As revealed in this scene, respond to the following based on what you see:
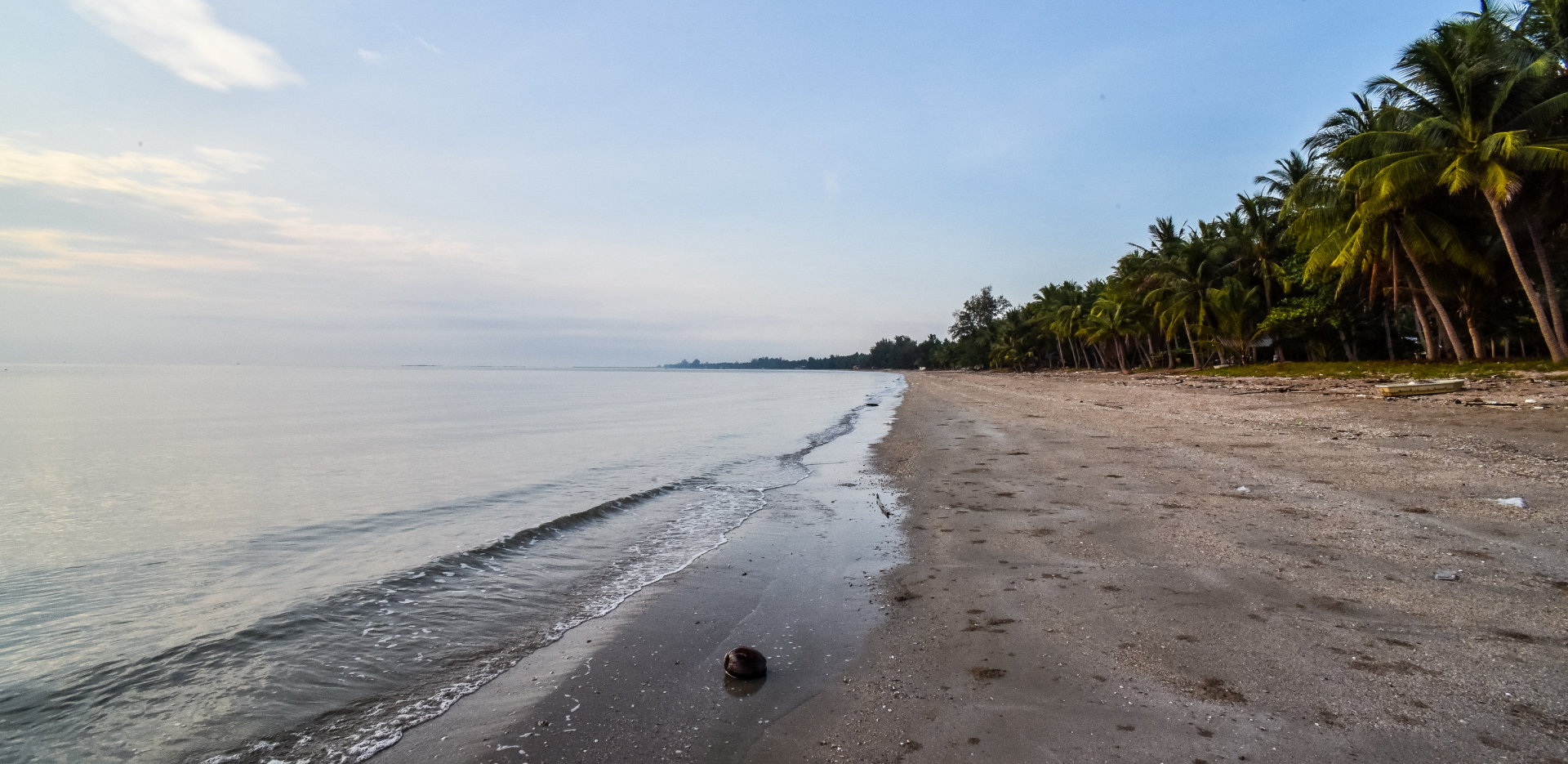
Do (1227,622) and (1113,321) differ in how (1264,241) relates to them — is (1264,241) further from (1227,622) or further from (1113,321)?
(1227,622)

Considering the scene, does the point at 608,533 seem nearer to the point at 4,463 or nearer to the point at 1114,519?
the point at 1114,519

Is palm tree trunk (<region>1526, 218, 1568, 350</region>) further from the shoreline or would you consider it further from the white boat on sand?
the shoreline

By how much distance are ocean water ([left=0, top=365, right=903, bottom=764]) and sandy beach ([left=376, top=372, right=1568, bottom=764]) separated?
820 mm

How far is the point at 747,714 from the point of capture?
3473mm

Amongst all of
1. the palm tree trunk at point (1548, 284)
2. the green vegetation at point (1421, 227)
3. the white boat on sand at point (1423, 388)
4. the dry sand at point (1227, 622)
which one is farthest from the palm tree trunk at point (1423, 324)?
the dry sand at point (1227, 622)

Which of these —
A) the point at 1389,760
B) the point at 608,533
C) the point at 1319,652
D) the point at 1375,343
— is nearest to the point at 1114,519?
the point at 1319,652

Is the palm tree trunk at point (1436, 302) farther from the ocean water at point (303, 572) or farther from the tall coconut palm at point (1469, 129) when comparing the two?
the ocean water at point (303, 572)

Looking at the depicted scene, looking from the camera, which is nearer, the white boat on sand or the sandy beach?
the sandy beach

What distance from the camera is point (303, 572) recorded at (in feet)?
23.1

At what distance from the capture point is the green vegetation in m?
23.0

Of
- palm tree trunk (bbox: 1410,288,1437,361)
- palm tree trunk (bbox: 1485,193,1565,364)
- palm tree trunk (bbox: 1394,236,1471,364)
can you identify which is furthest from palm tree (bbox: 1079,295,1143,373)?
palm tree trunk (bbox: 1485,193,1565,364)

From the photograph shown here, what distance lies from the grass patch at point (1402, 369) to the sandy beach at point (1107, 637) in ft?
55.9

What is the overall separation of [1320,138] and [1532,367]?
45.7 ft

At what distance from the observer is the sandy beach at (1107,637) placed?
3.06 m
